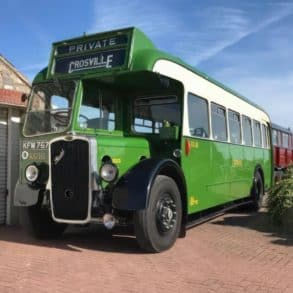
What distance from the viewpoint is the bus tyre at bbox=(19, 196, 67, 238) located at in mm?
8305

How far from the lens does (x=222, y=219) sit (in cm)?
1162

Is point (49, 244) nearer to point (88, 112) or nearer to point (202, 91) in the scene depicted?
point (88, 112)

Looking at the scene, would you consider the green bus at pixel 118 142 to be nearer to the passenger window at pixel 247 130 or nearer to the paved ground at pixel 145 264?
the paved ground at pixel 145 264

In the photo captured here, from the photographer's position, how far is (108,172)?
7.25 meters

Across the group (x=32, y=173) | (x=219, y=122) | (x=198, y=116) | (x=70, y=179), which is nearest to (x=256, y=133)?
(x=219, y=122)

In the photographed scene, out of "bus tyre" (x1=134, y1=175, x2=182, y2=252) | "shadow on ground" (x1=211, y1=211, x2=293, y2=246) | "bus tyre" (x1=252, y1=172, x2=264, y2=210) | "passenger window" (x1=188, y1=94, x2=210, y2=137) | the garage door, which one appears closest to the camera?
"bus tyre" (x1=134, y1=175, x2=182, y2=252)

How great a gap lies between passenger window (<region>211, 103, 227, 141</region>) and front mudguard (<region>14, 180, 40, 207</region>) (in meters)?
3.96

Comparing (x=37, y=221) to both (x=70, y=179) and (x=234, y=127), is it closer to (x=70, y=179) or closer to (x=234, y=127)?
(x=70, y=179)

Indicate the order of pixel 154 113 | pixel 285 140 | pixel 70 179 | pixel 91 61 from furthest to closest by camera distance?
pixel 285 140 < pixel 154 113 < pixel 91 61 < pixel 70 179

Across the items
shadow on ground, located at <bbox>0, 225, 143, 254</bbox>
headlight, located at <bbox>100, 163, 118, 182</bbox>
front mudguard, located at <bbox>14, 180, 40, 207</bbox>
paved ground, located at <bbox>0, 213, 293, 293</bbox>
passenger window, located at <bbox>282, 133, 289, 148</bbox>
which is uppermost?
passenger window, located at <bbox>282, 133, 289, 148</bbox>

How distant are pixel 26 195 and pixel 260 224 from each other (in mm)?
5279

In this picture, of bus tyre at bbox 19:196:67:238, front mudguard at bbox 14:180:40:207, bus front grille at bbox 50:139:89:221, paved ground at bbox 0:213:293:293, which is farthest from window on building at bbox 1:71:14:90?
bus front grille at bbox 50:139:89:221

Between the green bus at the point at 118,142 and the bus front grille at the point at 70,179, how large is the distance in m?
0.01

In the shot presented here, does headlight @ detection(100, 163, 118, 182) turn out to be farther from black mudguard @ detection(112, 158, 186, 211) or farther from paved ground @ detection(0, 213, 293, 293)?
paved ground @ detection(0, 213, 293, 293)
